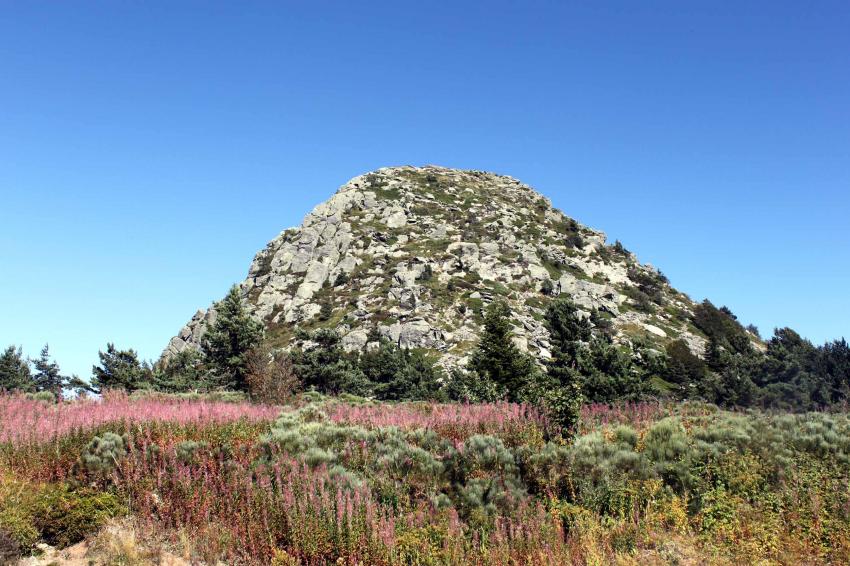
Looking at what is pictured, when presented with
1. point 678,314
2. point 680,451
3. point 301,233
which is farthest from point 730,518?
point 301,233

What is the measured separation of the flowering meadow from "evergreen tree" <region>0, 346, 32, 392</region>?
60046 mm

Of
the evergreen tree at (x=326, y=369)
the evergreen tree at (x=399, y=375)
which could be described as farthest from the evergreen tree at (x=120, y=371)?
the evergreen tree at (x=399, y=375)

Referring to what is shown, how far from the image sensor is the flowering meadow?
6.81m

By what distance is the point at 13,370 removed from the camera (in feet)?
197

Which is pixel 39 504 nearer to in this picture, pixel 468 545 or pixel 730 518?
pixel 468 545

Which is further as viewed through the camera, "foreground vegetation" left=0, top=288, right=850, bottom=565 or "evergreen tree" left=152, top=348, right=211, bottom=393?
"evergreen tree" left=152, top=348, right=211, bottom=393

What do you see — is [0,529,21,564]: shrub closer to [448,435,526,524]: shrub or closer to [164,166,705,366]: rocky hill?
[448,435,526,524]: shrub

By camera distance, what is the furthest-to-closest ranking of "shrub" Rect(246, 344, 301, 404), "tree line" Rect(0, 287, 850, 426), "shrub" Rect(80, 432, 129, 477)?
"tree line" Rect(0, 287, 850, 426) → "shrub" Rect(246, 344, 301, 404) → "shrub" Rect(80, 432, 129, 477)

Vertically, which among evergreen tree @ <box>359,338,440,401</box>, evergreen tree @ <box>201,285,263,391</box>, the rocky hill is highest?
the rocky hill

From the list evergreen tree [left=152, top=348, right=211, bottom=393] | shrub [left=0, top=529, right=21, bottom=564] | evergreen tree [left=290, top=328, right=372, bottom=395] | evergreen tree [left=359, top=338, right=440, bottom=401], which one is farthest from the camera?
evergreen tree [left=359, top=338, right=440, bottom=401]

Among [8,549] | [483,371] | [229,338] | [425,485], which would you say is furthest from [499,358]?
[8,549]

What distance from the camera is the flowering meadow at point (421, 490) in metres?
6.81

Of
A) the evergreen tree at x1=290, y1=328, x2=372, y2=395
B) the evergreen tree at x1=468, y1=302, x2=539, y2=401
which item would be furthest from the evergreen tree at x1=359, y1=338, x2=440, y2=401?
the evergreen tree at x1=468, y1=302, x2=539, y2=401

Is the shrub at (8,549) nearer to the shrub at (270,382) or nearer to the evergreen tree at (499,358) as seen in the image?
the shrub at (270,382)
